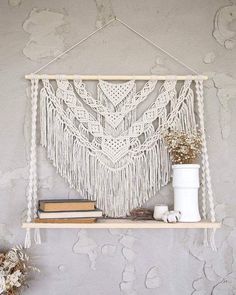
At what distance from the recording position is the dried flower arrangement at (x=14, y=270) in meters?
1.74

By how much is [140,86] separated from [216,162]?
0.48 meters

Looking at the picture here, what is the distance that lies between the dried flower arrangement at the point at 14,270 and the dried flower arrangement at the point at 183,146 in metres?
0.75

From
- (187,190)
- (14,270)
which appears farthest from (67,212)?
(187,190)

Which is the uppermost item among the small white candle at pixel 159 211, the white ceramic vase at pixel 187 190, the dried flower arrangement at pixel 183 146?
the dried flower arrangement at pixel 183 146

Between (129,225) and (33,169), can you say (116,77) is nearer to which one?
(33,169)

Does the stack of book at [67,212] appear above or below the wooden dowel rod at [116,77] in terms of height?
below

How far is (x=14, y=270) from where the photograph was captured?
1802 mm

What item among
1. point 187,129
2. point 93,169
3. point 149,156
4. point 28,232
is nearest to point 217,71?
point 187,129

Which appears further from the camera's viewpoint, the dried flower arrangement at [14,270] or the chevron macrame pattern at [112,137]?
the chevron macrame pattern at [112,137]

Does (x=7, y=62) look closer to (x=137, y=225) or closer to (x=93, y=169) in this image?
(x=93, y=169)

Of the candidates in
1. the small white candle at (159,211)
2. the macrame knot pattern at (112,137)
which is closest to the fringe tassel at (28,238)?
the macrame knot pattern at (112,137)

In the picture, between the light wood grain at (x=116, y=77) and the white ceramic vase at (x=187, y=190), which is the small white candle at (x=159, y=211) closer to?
the white ceramic vase at (x=187, y=190)

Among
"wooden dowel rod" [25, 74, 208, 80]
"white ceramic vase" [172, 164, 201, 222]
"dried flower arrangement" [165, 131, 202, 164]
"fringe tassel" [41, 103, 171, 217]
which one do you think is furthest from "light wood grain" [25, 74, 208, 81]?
"white ceramic vase" [172, 164, 201, 222]

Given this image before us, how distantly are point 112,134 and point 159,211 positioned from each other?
1.27ft
